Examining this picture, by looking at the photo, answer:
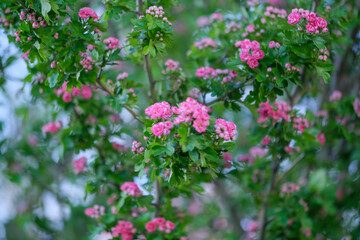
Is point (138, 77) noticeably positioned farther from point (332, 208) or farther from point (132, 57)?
point (332, 208)

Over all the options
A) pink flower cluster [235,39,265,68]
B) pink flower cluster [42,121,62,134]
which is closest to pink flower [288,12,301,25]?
pink flower cluster [235,39,265,68]

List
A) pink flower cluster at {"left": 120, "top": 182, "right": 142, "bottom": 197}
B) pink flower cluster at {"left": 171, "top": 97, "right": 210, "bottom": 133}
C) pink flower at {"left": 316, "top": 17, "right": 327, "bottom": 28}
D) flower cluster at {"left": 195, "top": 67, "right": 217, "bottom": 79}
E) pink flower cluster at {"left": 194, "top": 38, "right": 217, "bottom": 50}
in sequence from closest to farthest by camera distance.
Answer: pink flower cluster at {"left": 171, "top": 97, "right": 210, "bottom": 133} → pink flower at {"left": 316, "top": 17, "right": 327, "bottom": 28} → pink flower cluster at {"left": 120, "top": 182, "right": 142, "bottom": 197} → flower cluster at {"left": 195, "top": 67, "right": 217, "bottom": 79} → pink flower cluster at {"left": 194, "top": 38, "right": 217, "bottom": 50}

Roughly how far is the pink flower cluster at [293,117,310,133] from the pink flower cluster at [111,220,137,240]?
4.09 ft

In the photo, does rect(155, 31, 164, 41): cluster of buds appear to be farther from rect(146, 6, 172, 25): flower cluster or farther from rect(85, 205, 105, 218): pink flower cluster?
rect(85, 205, 105, 218): pink flower cluster

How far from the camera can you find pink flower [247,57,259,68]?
198 centimetres

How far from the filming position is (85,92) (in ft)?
8.38

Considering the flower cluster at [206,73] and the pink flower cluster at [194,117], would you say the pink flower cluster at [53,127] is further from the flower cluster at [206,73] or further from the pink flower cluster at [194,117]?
the pink flower cluster at [194,117]

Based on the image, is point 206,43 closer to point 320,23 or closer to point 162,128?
point 320,23

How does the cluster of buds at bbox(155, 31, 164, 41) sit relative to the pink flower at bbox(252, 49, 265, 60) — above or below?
above

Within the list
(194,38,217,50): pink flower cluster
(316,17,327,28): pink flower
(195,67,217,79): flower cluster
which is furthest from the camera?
(194,38,217,50): pink flower cluster

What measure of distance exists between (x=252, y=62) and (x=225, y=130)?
53 centimetres

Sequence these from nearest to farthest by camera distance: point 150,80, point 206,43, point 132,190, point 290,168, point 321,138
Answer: point 132,190 → point 150,80 → point 206,43 → point 321,138 → point 290,168

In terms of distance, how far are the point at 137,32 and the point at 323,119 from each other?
68.8 inches

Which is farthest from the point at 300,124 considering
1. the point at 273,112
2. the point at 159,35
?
the point at 159,35
